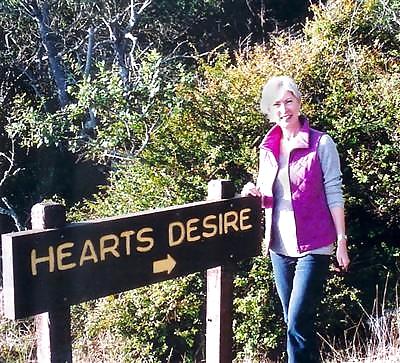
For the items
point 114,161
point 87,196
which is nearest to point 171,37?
point 87,196

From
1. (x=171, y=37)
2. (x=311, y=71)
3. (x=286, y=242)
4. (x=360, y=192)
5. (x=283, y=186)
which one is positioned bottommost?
(x=286, y=242)

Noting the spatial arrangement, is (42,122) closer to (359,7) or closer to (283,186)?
(359,7)

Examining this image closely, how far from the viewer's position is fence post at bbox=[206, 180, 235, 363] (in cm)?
347

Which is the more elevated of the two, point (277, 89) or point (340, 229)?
point (277, 89)

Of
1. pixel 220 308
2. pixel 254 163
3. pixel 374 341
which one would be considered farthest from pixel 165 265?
pixel 254 163

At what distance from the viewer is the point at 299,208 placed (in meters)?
3.36

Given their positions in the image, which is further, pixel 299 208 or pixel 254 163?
pixel 254 163

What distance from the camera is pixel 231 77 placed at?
6309 mm

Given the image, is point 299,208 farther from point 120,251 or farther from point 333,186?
point 120,251

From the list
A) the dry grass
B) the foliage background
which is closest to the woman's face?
the dry grass

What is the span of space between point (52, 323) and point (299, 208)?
1.29 metres

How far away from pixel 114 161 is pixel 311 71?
9.88 feet

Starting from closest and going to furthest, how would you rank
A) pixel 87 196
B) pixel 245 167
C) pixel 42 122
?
pixel 245 167 < pixel 42 122 < pixel 87 196

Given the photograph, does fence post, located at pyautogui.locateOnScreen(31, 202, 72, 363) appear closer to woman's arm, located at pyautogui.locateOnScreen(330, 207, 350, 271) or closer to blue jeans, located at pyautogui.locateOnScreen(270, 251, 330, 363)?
blue jeans, located at pyautogui.locateOnScreen(270, 251, 330, 363)
